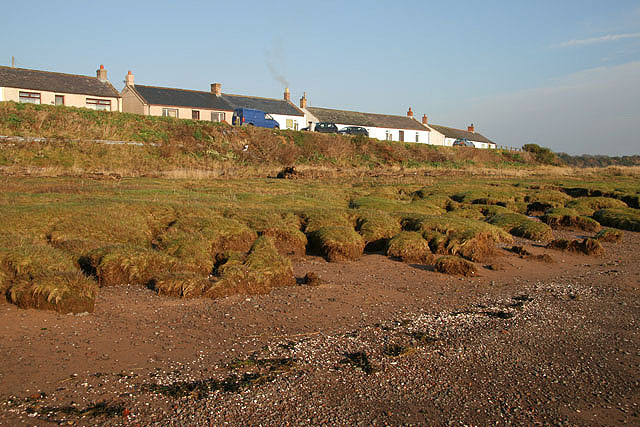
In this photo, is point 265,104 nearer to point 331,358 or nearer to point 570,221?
point 570,221

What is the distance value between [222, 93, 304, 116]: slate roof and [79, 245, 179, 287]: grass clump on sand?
2072 inches

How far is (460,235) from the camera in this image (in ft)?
45.6

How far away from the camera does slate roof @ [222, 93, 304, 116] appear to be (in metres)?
63.2

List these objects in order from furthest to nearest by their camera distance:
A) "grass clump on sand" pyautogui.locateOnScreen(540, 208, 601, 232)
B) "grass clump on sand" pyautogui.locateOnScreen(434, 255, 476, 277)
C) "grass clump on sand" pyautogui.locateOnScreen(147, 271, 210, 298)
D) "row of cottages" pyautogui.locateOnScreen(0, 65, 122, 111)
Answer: "row of cottages" pyautogui.locateOnScreen(0, 65, 122, 111)
"grass clump on sand" pyautogui.locateOnScreen(540, 208, 601, 232)
"grass clump on sand" pyautogui.locateOnScreen(434, 255, 476, 277)
"grass clump on sand" pyautogui.locateOnScreen(147, 271, 210, 298)

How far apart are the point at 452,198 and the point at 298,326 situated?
17.1 metres

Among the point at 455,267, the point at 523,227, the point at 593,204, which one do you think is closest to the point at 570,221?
the point at 523,227

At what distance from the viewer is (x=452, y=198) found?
23.9 metres

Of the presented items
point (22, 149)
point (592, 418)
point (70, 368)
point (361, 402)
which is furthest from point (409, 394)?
point (22, 149)

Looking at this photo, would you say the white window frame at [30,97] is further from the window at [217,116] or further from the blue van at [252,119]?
the blue van at [252,119]

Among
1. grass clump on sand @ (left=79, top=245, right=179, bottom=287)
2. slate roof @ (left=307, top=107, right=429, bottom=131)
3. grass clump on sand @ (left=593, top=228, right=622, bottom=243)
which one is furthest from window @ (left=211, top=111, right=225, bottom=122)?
grass clump on sand @ (left=79, top=245, right=179, bottom=287)

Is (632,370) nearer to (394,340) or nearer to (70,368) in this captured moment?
(394,340)

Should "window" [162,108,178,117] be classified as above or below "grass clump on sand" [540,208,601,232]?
above

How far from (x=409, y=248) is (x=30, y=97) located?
46.2 metres

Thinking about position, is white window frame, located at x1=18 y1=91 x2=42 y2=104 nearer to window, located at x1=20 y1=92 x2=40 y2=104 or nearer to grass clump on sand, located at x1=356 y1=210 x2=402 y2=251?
window, located at x1=20 y1=92 x2=40 y2=104
